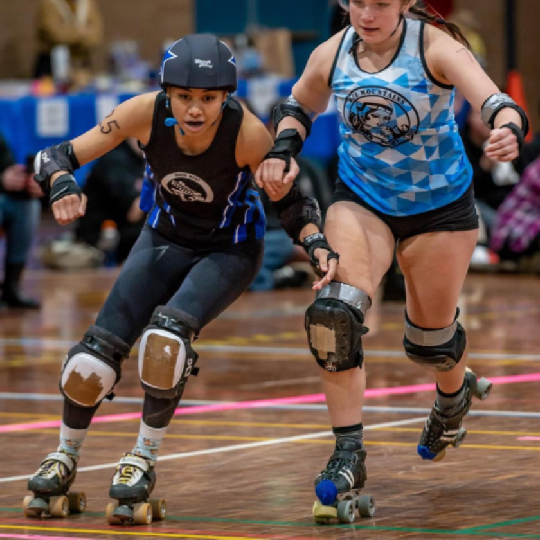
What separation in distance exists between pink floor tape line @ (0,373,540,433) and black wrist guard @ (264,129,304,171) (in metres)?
1.70

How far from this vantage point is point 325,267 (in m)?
3.94

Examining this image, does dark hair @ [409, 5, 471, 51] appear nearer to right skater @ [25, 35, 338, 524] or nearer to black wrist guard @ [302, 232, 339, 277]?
right skater @ [25, 35, 338, 524]

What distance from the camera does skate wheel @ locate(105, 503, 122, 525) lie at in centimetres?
376

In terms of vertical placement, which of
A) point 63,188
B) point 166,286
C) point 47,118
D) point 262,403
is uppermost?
point 63,188

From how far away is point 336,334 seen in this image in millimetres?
3865

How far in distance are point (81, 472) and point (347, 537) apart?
4.08 ft

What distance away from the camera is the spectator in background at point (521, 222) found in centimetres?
1084

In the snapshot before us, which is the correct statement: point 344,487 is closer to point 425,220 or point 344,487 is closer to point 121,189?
point 425,220

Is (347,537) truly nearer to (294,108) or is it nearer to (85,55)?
(294,108)

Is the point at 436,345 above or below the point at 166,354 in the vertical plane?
below

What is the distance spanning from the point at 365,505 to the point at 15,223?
611cm

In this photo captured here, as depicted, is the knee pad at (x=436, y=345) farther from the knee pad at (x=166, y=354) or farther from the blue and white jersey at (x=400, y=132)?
the knee pad at (x=166, y=354)

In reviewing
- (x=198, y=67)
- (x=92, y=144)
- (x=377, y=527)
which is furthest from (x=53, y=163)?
(x=377, y=527)

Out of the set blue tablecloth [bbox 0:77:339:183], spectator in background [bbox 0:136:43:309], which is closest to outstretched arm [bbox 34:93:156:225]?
spectator in background [bbox 0:136:43:309]
